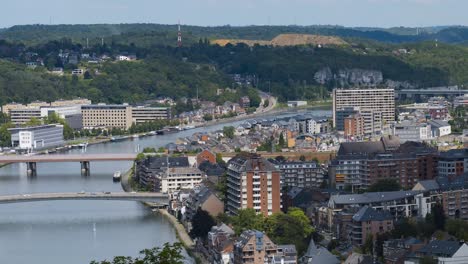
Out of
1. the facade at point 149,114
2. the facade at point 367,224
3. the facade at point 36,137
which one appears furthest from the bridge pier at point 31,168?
the facade at point 149,114

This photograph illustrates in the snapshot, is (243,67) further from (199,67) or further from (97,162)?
(97,162)

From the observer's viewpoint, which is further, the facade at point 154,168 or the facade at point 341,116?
the facade at point 341,116

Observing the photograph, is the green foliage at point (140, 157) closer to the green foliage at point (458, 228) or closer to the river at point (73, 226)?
the river at point (73, 226)

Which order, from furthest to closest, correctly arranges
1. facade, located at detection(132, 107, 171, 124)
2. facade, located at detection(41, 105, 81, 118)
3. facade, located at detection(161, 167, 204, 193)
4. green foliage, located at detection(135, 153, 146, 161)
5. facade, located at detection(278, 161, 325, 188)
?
facade, located at detection(132, 107, 171, 124)
facade, located at detection(41, 105, 81, 118)
green foliage, located at detection(135, 153, 146, 161)
facade, located at detection(161, 167, 204, 193)
facade, located at detection(278, 161, 325, 188)

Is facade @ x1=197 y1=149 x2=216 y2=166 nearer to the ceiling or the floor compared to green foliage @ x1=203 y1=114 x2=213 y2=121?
nearer to the ceiling

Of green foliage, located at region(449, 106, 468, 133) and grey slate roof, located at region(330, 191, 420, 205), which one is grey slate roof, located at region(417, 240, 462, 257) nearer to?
grey slate roof, located at region(330, 191, 420, 205)

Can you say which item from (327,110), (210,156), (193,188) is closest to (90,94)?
(327,110)

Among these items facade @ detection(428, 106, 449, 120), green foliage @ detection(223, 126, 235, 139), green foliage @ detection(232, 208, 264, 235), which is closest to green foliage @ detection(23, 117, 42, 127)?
green foliage @ detection(223, 126, 235, 139)
